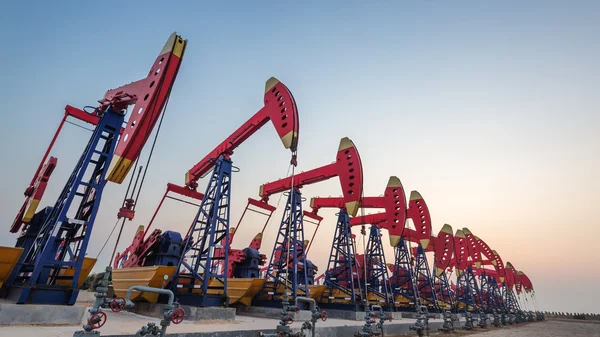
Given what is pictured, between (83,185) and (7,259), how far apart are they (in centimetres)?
185

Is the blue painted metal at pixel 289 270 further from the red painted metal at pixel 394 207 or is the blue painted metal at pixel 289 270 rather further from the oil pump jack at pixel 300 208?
the red painted metal at pixel 394 207

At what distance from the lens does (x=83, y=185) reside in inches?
261

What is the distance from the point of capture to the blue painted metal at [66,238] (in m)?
5.71

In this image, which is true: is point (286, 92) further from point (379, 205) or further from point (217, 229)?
point (379, 205)

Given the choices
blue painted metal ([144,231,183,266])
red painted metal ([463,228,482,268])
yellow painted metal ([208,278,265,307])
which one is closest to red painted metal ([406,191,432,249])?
red painted metal ([463,228,482,268])

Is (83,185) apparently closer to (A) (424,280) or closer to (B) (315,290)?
(B) (315,290)

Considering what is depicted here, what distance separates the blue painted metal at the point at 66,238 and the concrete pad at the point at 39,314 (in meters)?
0.19

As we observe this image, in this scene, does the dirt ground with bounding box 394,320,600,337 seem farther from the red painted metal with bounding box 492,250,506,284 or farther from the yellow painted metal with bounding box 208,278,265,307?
the red painted metal with bounding box 492,250,506,284

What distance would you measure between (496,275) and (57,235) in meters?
44.8

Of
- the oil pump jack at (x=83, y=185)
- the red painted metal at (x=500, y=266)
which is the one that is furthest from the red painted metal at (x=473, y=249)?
the oil pump jack at (x=83, y=185)

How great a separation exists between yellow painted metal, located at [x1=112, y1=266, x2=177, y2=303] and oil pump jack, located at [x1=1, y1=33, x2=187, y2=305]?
2428 millimetres

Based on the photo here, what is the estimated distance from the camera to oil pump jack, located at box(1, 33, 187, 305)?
14.2ft

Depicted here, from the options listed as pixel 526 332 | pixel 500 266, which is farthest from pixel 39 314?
pixel 500 266

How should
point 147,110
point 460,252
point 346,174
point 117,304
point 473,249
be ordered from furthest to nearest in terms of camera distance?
point 473,249
point 460,252
point 346,174
point 147,110
point 117,304
